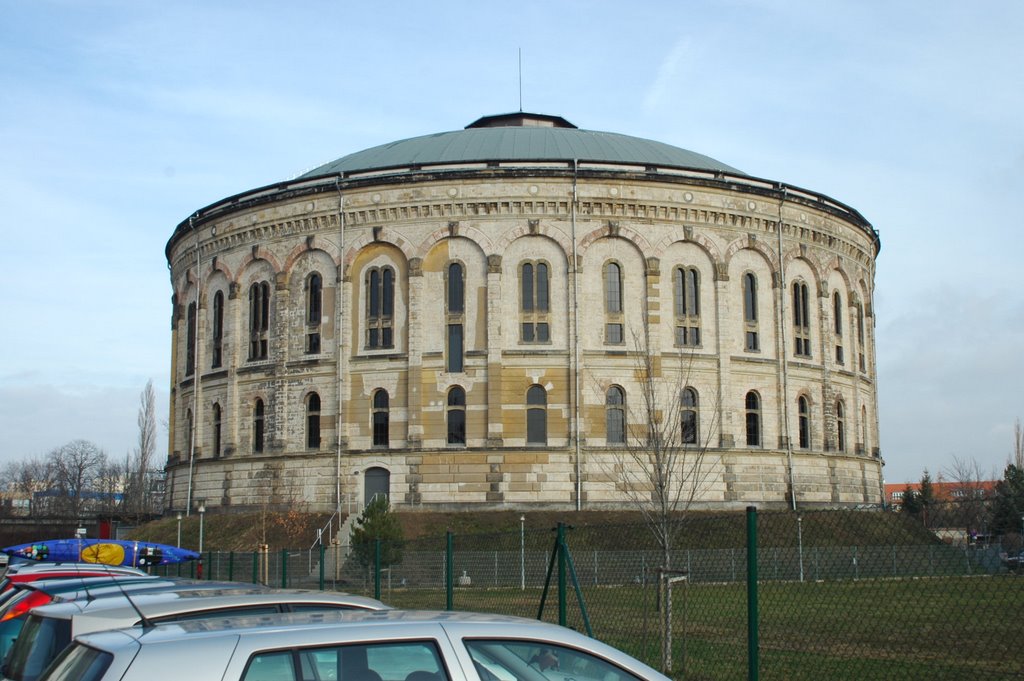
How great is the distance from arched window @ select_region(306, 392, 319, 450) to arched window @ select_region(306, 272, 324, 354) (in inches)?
83.1

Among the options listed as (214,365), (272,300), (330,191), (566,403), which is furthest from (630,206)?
(214,365)

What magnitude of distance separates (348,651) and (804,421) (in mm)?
48263

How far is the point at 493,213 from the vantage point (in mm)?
47969

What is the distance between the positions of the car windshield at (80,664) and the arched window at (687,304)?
1715 inches

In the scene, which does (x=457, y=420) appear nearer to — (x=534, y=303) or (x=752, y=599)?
(x=534, y=303)

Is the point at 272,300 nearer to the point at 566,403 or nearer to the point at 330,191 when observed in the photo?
the point at 330,191

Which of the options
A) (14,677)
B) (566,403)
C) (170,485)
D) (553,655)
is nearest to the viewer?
(553,655)

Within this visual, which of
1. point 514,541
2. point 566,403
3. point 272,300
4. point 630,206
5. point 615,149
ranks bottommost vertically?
point 514,541

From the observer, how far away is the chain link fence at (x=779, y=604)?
1099 centimetres

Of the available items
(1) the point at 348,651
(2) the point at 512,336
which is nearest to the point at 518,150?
(2) the point at 512,336

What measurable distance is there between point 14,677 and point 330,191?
141 ft

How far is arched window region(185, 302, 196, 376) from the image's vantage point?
56656 mm

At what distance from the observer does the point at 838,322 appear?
5478 cm

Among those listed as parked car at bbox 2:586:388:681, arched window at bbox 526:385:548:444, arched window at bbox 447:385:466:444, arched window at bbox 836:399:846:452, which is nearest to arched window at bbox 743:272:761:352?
arched window at bbox 836:399:846:452
